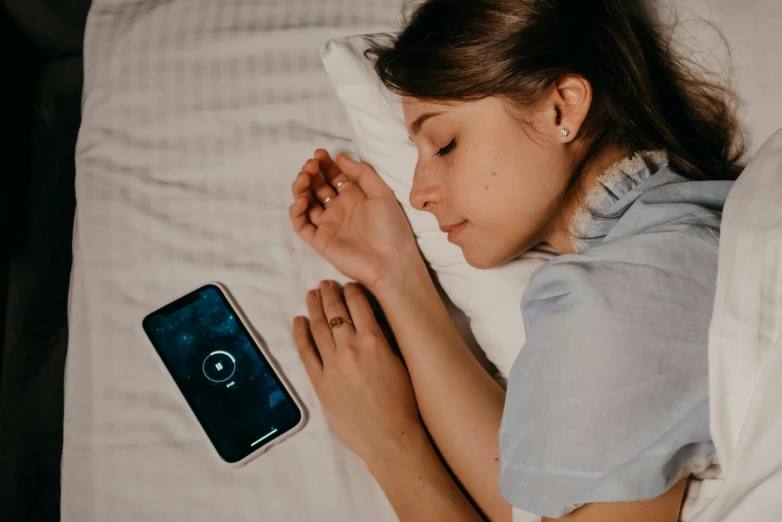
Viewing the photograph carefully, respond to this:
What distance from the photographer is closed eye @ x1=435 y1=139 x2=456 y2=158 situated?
0.79m

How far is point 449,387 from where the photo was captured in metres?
0.89

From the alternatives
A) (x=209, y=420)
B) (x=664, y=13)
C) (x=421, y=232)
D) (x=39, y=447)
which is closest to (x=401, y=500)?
(x=209, y=420)

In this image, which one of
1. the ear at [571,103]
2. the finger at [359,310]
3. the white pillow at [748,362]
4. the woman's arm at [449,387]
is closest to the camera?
the white pillow at [748,362]

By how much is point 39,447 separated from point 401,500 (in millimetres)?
623

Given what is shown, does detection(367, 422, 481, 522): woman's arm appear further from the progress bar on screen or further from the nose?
the nose

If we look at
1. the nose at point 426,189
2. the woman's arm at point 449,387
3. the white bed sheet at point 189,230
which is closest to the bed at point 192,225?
the white bed sheet at point 189,230

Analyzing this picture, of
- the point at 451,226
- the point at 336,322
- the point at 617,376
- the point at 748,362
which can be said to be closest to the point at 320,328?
the point at 336,322

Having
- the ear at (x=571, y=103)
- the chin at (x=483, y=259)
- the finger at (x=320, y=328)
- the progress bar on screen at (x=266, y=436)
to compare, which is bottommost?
the progress bar on screen at (x=266, y=436)

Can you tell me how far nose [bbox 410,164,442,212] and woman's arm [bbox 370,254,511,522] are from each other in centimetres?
15

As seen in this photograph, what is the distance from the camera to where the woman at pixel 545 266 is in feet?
2.10

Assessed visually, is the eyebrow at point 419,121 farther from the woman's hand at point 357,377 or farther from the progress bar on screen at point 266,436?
the progress bar on screen at point 266,436

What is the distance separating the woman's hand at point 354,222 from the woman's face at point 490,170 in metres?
0.16

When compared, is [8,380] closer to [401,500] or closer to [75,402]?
[75,402]

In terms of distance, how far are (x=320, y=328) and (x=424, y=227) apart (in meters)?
0.23
